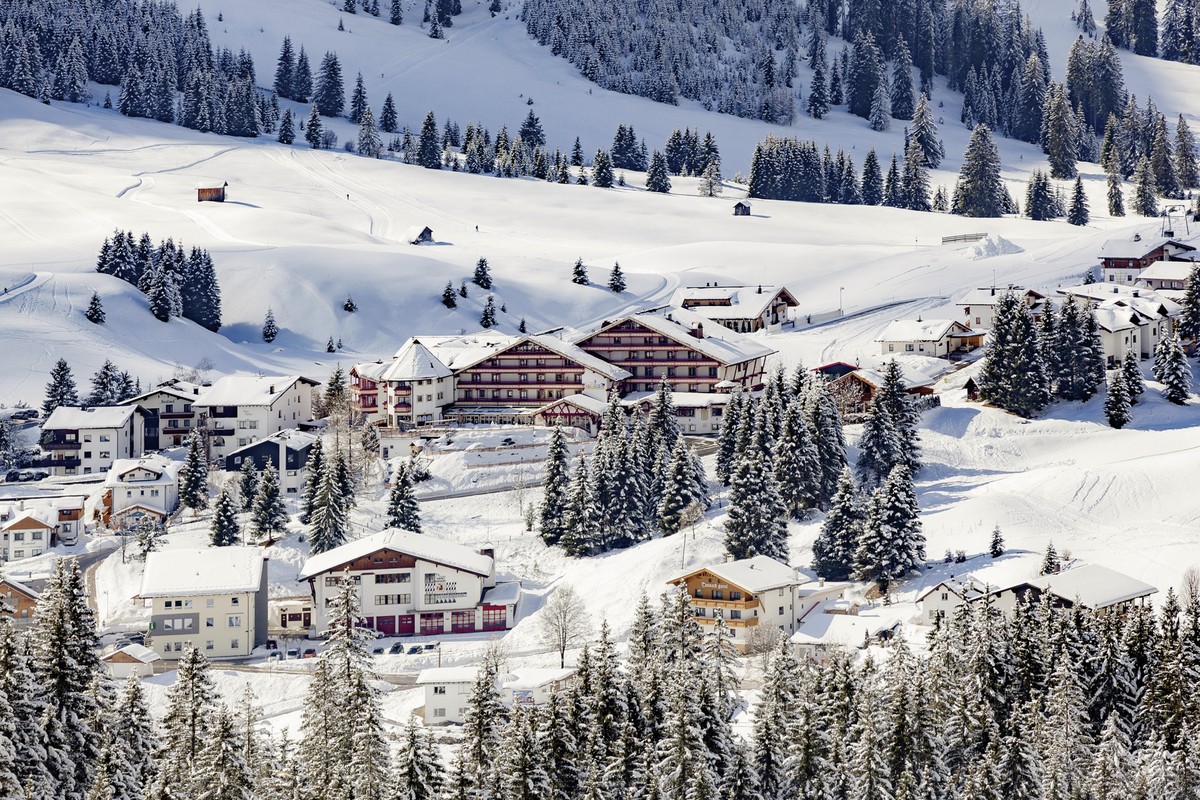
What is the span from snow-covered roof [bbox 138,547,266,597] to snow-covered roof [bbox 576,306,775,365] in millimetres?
34129

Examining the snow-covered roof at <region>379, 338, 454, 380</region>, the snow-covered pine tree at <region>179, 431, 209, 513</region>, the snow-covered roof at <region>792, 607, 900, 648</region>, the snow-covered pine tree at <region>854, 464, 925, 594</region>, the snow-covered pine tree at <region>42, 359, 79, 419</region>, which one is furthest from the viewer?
the snow-covered pine tree at <region>42, 359, 79, 419</region>

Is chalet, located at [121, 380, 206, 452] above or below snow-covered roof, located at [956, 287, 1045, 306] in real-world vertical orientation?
below

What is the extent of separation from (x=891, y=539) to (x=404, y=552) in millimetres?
21254

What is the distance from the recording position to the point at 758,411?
7712cm

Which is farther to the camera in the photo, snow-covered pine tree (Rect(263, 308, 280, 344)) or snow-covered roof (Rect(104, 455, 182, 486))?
snow-covered pine tree (Rect(263, 308, 280, 344))

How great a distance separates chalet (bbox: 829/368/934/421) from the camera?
8444 cm

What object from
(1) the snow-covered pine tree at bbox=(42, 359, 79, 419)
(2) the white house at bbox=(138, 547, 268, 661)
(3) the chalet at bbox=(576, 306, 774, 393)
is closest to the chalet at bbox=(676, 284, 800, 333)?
(3) the chalet at bbox=(576, 306, 774, 393)

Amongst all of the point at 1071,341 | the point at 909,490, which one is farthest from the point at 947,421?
the point at 909,490

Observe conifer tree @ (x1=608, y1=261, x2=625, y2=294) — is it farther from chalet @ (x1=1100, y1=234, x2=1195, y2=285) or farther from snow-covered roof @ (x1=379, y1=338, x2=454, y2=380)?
chalet @ (x1=1100, y1=234, x2=1195, y2=285)

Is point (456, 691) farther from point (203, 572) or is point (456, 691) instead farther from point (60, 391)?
point (60, 391)

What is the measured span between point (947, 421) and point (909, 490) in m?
17.7

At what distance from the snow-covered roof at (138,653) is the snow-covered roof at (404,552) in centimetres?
781

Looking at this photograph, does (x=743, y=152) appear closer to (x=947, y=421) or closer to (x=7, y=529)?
(x=947, y=421)

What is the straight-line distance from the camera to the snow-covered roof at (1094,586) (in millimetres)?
55125
